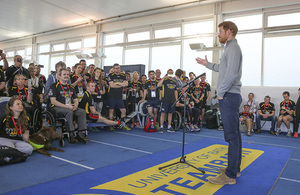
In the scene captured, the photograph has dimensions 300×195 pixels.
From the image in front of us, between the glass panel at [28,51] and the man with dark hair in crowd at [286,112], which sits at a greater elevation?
the glass panel at [28,51]

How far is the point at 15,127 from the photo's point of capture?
10.4ft

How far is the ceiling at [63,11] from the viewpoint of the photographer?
29.7 ft

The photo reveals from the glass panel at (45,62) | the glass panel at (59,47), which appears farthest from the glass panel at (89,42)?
the glass panel at (45,62)

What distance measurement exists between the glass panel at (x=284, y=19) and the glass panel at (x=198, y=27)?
204 cm

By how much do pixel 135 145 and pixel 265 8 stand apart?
6.78 metres

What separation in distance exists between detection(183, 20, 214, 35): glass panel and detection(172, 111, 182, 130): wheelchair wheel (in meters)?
4.19

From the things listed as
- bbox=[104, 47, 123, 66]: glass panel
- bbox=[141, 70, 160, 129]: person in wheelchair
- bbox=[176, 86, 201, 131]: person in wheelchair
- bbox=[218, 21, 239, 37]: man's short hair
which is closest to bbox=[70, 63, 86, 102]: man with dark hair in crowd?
bbox=[141, 70, 160, 129]: person in wheelchair

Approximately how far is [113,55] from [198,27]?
4.57 metres

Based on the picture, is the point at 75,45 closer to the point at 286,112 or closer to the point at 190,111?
the point at 190,111

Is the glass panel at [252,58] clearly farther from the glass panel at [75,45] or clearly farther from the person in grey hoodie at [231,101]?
the glass panel at [75,45]

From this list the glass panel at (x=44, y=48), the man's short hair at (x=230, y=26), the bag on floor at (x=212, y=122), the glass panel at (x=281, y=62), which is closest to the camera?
the man's short hair at (x=230, y=26)

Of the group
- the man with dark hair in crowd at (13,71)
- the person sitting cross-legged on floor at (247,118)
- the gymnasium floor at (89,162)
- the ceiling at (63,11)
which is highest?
the ceiling at (63,11)

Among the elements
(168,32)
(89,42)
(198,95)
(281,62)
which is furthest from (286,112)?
(89,42)

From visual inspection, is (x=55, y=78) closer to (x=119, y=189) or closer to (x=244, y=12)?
(x=119, y=189)
